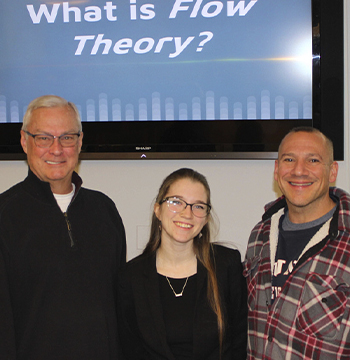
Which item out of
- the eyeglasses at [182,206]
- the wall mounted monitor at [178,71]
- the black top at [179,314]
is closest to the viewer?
the black top at [179,314]

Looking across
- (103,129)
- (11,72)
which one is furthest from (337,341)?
(11,72)

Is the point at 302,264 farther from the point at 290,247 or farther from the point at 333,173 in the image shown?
the point at 333,173

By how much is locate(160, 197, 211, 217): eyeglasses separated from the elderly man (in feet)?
1.02

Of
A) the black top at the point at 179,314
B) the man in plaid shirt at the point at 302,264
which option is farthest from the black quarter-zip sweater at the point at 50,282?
the man in plaid shirt at the point at 302,264

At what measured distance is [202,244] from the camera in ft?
6.29

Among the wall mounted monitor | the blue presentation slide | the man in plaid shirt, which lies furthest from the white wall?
the man in plaid shirt

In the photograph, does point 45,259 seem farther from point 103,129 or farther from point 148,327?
point 103,129

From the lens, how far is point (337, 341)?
5.08 ft

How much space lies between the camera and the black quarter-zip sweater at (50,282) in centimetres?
Result: 161

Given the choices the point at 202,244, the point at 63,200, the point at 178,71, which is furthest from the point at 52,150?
the point at 178,71

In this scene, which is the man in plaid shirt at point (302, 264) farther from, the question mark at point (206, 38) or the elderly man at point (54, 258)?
the question mark at point (206, 38)

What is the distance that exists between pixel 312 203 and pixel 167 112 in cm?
107

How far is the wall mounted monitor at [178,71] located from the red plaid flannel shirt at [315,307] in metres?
0.87

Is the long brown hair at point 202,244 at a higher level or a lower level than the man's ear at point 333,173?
lower
